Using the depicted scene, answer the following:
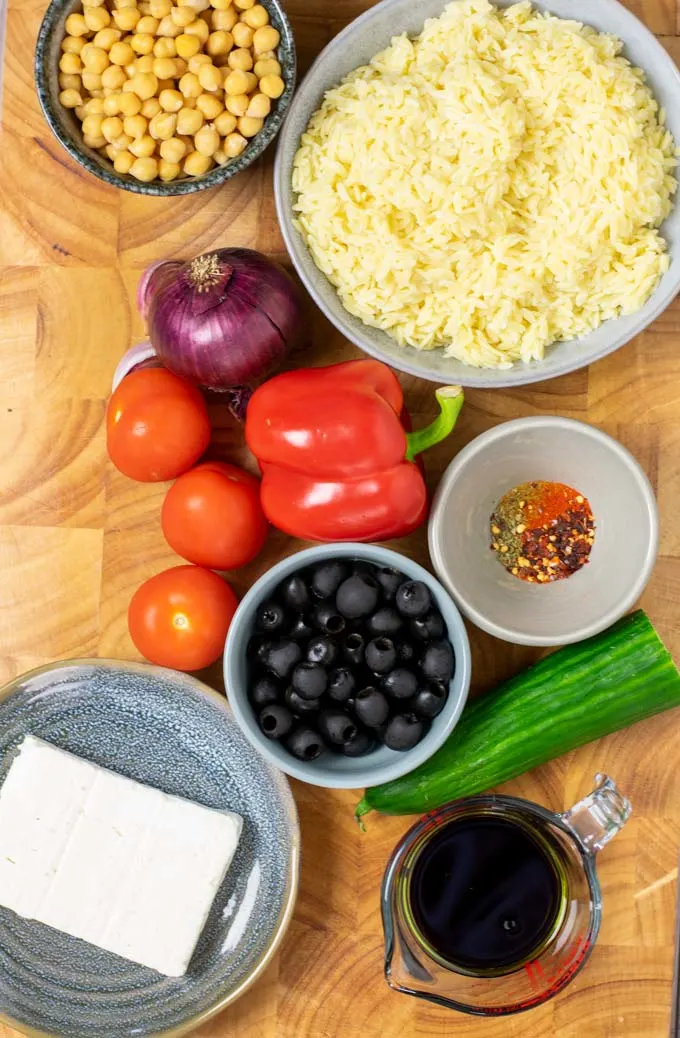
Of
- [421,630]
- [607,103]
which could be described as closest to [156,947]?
[421,630]

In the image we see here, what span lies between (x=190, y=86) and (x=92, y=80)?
13cm

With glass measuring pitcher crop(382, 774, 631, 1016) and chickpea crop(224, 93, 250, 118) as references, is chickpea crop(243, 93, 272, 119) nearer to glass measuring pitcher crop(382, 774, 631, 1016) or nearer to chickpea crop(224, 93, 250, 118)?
chickpea crop(224, 93, 250, 118)

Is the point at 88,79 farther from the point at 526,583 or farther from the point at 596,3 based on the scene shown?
the point at 526,583

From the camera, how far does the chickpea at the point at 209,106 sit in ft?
4.18

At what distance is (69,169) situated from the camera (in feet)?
4.66

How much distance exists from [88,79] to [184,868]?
1.03m

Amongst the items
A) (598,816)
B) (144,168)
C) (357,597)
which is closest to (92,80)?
(144,168)

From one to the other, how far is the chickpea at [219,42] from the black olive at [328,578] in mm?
680

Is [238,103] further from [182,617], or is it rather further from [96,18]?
[182,617]

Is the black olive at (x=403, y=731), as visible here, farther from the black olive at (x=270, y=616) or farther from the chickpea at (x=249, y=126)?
the chickpea at (x=249, y=126)

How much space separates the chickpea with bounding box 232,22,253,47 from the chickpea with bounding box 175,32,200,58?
52 mm

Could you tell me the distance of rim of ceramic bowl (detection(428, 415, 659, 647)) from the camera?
1239 millimetres

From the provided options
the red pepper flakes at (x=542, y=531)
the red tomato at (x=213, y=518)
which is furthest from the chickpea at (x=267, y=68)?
the red pepper flakes at (x=542, y=531)

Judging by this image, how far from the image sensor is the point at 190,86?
128 centimetres
